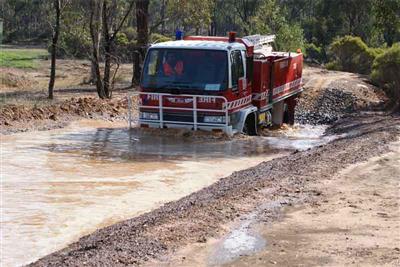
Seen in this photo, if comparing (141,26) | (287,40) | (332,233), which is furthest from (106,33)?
(332,233)

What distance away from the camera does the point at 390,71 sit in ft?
82.0

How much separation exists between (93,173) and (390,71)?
15.7 metres

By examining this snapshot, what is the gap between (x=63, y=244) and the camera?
817 centimetres

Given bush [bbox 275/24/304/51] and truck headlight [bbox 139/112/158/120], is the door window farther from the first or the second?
bush [bbox 275/24/304/51]

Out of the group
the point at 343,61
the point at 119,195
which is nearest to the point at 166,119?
the point at 119,195

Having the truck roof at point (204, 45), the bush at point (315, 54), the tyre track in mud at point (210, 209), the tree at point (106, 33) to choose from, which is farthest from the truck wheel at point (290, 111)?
the bush at point (315, 54)

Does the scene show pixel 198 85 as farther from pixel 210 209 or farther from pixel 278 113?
pixel 210 209

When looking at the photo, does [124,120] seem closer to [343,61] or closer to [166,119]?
[166,119]

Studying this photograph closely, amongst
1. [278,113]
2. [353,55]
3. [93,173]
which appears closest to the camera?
[93,173]

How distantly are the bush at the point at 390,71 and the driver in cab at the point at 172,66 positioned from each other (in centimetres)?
993

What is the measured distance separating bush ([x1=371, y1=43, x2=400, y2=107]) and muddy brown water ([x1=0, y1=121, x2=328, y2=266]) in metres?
6.80

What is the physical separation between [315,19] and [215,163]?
5156 centimetres

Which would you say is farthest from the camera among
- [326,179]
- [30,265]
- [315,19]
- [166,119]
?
[315,19]

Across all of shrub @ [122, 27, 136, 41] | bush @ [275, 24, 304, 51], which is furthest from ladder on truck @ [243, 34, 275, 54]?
shrub @ [122, 27, 136, 41]
